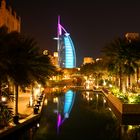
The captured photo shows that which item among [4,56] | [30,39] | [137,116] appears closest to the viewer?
[4,56]

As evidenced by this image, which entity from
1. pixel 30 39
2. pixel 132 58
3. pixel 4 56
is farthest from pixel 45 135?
pixel 132 58

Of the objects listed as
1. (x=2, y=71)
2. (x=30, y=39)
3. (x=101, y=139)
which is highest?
(x=30, y=39)

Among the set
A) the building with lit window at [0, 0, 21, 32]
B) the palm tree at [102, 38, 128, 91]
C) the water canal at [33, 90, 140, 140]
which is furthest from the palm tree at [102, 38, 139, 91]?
the building with lit window at [0, 0, 21, 32]

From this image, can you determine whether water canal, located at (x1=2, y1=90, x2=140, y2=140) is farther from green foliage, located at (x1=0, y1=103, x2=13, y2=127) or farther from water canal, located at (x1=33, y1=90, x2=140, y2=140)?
green foliage, located at (x1=0, y1=103, x2=13, y2=127)

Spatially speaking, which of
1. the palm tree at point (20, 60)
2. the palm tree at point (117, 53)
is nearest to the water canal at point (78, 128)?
the palm tree at point (20, 60)

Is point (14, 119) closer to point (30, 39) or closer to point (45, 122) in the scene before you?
point (45, 122)

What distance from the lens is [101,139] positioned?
2272 cm

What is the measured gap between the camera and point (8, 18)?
168 ft

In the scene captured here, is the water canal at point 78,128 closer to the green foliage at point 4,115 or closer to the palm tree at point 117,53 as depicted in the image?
the green foliage at point 4,115

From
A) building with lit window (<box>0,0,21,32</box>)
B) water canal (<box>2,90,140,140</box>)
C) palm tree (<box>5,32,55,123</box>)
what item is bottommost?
water canal (<box>2,90,140,140</box>)

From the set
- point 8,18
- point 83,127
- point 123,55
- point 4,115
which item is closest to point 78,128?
point 83,127

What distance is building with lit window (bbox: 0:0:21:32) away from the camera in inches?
1874

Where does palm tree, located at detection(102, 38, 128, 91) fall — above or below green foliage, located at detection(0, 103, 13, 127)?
above

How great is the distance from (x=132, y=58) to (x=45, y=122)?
707 inches
